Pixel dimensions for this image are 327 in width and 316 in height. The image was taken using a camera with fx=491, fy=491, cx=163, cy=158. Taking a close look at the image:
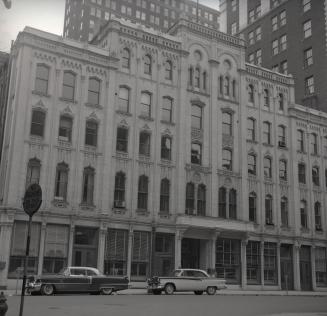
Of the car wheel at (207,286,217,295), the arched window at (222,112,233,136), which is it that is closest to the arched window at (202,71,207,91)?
the arched window at (222,112,233,136)

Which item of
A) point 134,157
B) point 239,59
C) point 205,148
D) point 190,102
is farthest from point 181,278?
point 239,59

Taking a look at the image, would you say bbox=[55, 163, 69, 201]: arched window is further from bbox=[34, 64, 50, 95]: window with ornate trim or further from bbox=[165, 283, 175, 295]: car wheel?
bbox=[165, 283, 175, 295]: car wheel

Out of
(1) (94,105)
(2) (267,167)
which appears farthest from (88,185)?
(2) (267,167)

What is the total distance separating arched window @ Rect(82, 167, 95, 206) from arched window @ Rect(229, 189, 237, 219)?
539 inches

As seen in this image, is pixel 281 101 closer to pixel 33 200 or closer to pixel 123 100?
pixel 123 100

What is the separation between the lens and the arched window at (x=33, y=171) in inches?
1412

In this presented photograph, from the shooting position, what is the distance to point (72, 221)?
36406mm

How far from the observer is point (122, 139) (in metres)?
40.7

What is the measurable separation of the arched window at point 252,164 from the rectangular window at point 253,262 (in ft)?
22.0

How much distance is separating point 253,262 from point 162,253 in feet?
32.3

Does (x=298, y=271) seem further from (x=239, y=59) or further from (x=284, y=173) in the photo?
(x=239, y=59)

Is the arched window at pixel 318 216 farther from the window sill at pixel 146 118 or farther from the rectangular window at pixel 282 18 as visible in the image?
the rectangular window at pixel 282 18

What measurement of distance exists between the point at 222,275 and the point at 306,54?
3343 cm

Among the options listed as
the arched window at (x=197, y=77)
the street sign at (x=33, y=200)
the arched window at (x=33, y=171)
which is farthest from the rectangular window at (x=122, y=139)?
the street sign at (x=33, y=200)
